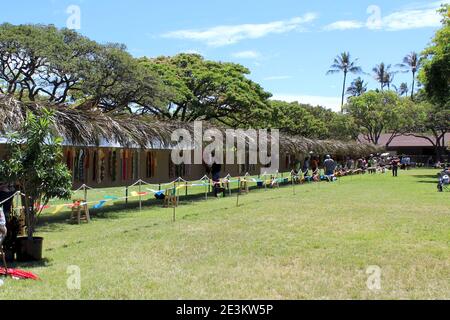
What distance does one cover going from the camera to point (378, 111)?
193ft

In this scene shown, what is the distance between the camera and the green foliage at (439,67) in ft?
95.0

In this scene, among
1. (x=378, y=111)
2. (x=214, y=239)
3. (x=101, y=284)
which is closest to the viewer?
(x=101, y=284)

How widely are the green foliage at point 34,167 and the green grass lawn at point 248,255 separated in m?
1.09

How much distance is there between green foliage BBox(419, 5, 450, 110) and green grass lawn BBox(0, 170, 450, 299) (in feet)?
55.7

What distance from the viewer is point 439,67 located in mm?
29266

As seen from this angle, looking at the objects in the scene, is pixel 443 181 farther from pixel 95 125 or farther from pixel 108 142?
pixel 95 125

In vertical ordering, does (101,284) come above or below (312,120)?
below

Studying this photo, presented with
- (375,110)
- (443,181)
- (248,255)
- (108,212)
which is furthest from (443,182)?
(375,110)

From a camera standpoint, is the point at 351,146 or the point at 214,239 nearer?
the point at 214,239

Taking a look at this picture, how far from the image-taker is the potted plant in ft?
26.7

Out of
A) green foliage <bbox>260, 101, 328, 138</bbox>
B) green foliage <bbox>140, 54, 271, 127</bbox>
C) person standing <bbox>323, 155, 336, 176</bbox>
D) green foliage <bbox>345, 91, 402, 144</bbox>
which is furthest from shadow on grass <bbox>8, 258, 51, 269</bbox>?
green foliage <bbox>345, 91, 402, 144</bbox>
